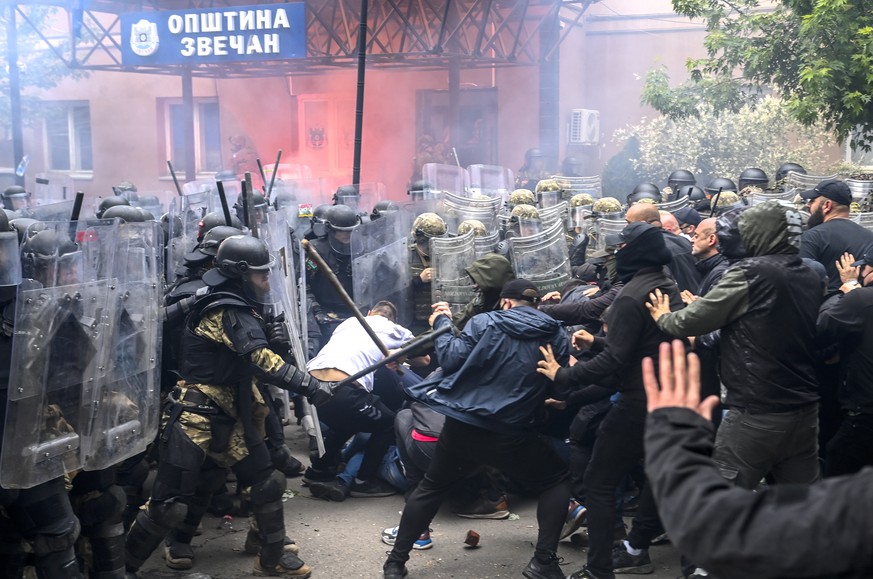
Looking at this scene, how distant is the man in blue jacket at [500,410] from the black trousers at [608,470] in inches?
7.9

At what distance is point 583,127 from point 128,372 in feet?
57.8

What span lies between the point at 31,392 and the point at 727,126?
16.0 metres

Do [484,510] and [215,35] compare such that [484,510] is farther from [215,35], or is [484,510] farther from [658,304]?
[215,35]

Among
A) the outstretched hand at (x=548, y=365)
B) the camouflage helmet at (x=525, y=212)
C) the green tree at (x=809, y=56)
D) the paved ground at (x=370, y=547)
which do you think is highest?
the green tree at (x=809, y=56)

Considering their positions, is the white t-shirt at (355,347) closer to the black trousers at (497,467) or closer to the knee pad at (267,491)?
the knee pad at (267,491)

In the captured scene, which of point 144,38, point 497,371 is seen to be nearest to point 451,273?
point 497,371

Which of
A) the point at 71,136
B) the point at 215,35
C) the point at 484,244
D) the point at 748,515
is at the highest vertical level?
the point at 215,35

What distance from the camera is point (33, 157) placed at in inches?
1054

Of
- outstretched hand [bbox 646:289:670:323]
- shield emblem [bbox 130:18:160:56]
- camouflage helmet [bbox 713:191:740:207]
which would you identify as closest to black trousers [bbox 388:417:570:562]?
outstretched hand [bbox 646:289:670:323]

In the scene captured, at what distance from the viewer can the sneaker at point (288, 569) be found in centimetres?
535

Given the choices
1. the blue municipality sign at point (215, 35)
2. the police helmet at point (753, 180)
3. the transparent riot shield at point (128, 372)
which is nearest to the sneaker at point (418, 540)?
the transparent riot shield at point (128, 372)

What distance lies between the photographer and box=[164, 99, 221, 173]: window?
24.8 m

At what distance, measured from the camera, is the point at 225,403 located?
16.8 ft

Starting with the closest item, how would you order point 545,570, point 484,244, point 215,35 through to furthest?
point 545,570, point 484,244, point 215,35
